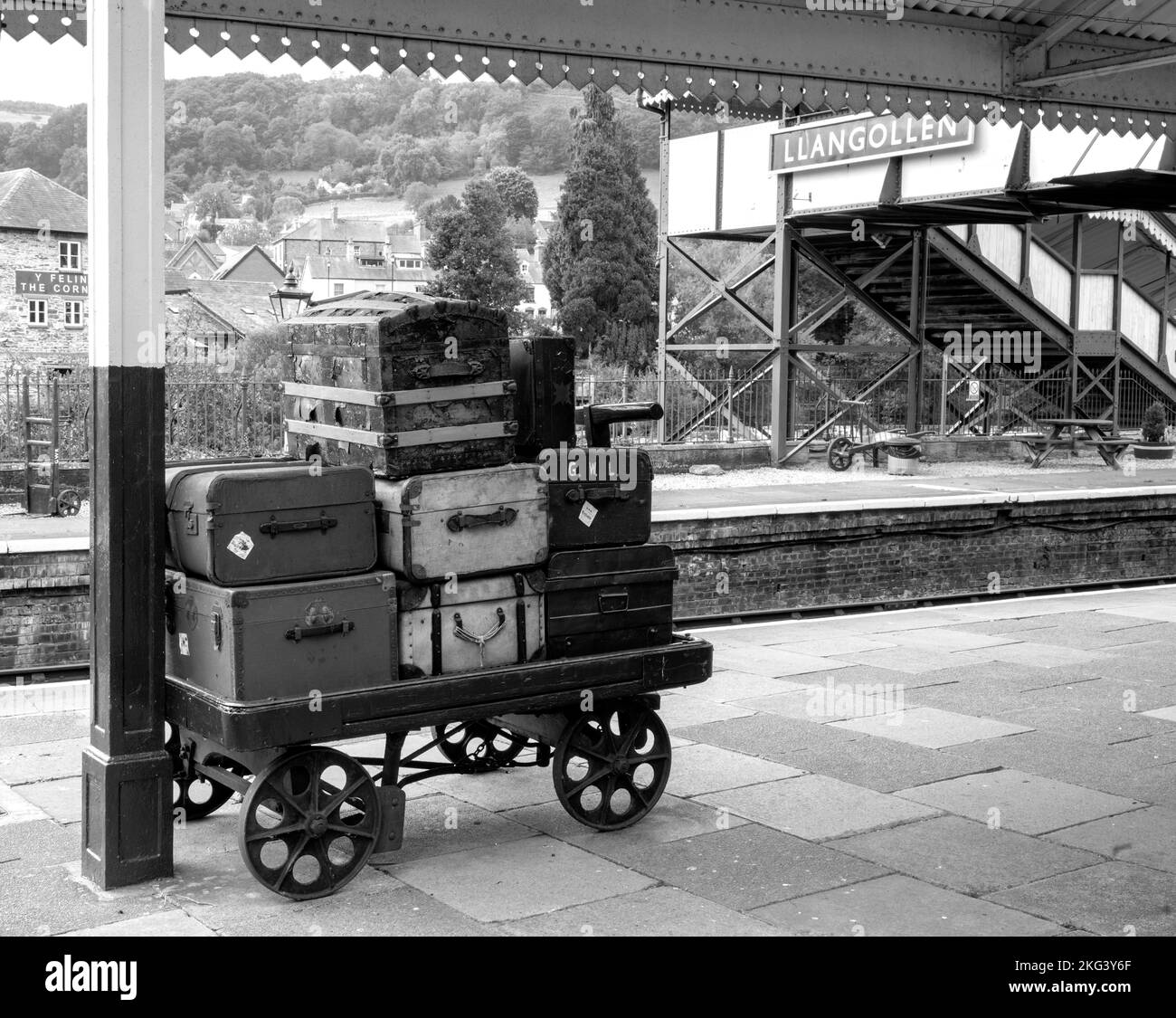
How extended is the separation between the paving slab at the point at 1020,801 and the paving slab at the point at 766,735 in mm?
946

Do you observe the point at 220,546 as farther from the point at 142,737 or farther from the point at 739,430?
the point at 739,430

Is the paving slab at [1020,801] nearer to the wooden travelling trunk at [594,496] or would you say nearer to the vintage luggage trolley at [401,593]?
the vintage luggage trolley at [401,593]

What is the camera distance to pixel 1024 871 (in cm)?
599

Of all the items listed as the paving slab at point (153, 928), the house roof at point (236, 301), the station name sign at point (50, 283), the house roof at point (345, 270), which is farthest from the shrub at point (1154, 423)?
the house roof at point (345, 270)

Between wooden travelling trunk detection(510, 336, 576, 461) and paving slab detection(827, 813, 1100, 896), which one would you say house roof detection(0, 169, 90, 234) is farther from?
paving slab detection(827, 813, 1100, 896)

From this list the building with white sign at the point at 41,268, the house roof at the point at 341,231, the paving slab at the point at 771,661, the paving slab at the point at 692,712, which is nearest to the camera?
the paving slab at the point at 692,712

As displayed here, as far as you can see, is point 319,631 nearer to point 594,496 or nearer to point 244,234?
point 594,496

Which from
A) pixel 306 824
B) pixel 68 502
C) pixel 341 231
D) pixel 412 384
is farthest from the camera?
Answer: pixel 341 231

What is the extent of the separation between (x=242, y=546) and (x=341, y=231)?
12035 centimetres

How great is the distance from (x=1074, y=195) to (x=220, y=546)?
16968 mm

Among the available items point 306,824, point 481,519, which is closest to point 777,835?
point 481,519

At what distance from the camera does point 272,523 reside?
18.2 feet

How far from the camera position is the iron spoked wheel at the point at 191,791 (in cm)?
630

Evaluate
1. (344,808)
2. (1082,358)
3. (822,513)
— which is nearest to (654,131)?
(1082,358)
